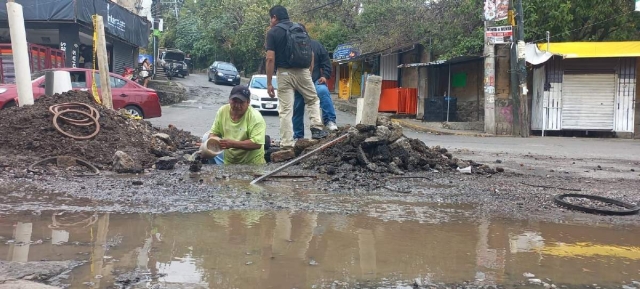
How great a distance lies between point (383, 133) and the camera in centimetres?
591

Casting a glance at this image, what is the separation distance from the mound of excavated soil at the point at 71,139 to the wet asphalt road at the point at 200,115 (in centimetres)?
461

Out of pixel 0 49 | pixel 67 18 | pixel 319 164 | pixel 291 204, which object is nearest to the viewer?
pixel 291 204

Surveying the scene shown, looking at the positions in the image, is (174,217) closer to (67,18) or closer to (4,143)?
(4,143)

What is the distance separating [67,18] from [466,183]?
17.7 meters

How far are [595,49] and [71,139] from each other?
1460cm

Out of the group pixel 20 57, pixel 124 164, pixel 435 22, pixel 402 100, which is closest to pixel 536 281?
pixel 124 164

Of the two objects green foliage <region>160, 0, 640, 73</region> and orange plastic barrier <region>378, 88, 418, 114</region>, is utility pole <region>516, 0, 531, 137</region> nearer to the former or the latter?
green foliage <region>160, 0, 640, 73</region>

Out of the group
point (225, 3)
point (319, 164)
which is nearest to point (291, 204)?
point (319, 164)

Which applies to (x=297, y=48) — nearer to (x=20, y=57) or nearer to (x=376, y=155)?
(x=376, y=155)

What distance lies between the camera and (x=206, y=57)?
51688 mm

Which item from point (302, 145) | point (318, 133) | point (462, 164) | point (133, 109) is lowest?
point (462, 164)

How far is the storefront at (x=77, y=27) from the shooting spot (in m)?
18.8

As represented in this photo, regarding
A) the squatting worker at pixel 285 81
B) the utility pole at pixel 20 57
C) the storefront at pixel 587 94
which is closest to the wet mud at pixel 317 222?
the squatting worker at pixel 285 81

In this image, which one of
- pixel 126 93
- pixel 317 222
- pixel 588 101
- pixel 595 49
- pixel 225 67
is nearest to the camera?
pixel 317 222
